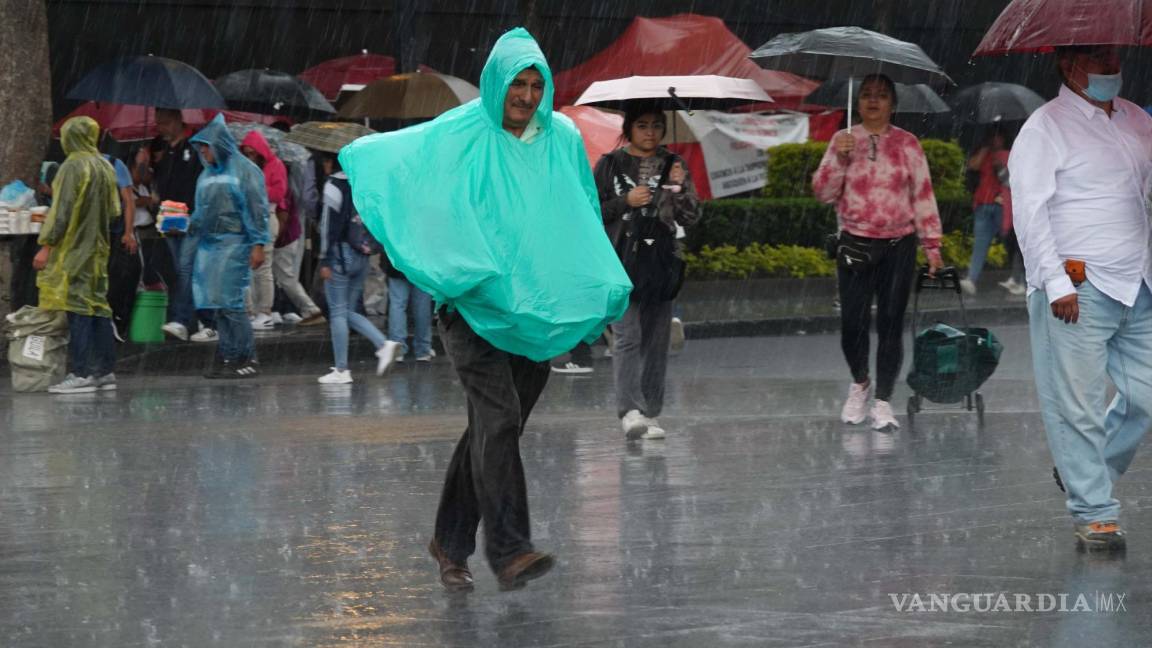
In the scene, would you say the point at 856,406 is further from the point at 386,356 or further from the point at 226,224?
the point at 226,224

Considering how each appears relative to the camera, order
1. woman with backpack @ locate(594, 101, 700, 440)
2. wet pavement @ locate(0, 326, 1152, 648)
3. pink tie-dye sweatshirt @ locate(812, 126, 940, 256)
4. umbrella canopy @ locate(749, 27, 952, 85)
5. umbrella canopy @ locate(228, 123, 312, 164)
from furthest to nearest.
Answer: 1. umbrella canopy @ locate(228, 123, 312, 164)
2. umbrella canopy @ locate(749, 27, 952, 85)
3. pink tie-dye sweatshirt @ locate(812, 126, 940, 256)
4. woman with backpack @ locate(594, 101, 700, 440)
5. wet pavement @ locate(0, 326, 1152, 648)

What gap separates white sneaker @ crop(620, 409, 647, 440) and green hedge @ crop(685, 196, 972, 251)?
35.3 feet

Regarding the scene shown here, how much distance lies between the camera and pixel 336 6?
28.3 metres

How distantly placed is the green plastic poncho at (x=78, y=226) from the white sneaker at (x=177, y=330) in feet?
9.53

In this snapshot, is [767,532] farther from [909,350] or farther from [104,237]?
[909,350]

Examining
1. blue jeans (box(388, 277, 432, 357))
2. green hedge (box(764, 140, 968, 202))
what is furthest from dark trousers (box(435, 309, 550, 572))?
green hedge (box(764, 140, 968, 202))

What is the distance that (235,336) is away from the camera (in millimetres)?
14422

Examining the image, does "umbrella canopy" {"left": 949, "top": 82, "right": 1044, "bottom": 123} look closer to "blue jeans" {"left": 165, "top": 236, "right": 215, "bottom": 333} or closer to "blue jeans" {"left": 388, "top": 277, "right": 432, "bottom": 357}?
"blue jeans" {"left": 388, "top": 277, "right": 432, "bottom": 357}

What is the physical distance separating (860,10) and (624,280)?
27438 mm

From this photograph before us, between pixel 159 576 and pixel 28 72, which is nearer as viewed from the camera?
pixel 159 576

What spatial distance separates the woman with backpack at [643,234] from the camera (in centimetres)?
1020

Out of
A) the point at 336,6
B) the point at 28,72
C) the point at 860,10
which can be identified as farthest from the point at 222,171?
the point at 860,10

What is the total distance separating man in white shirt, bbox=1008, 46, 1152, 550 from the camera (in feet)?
23.0

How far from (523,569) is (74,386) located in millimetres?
7987
